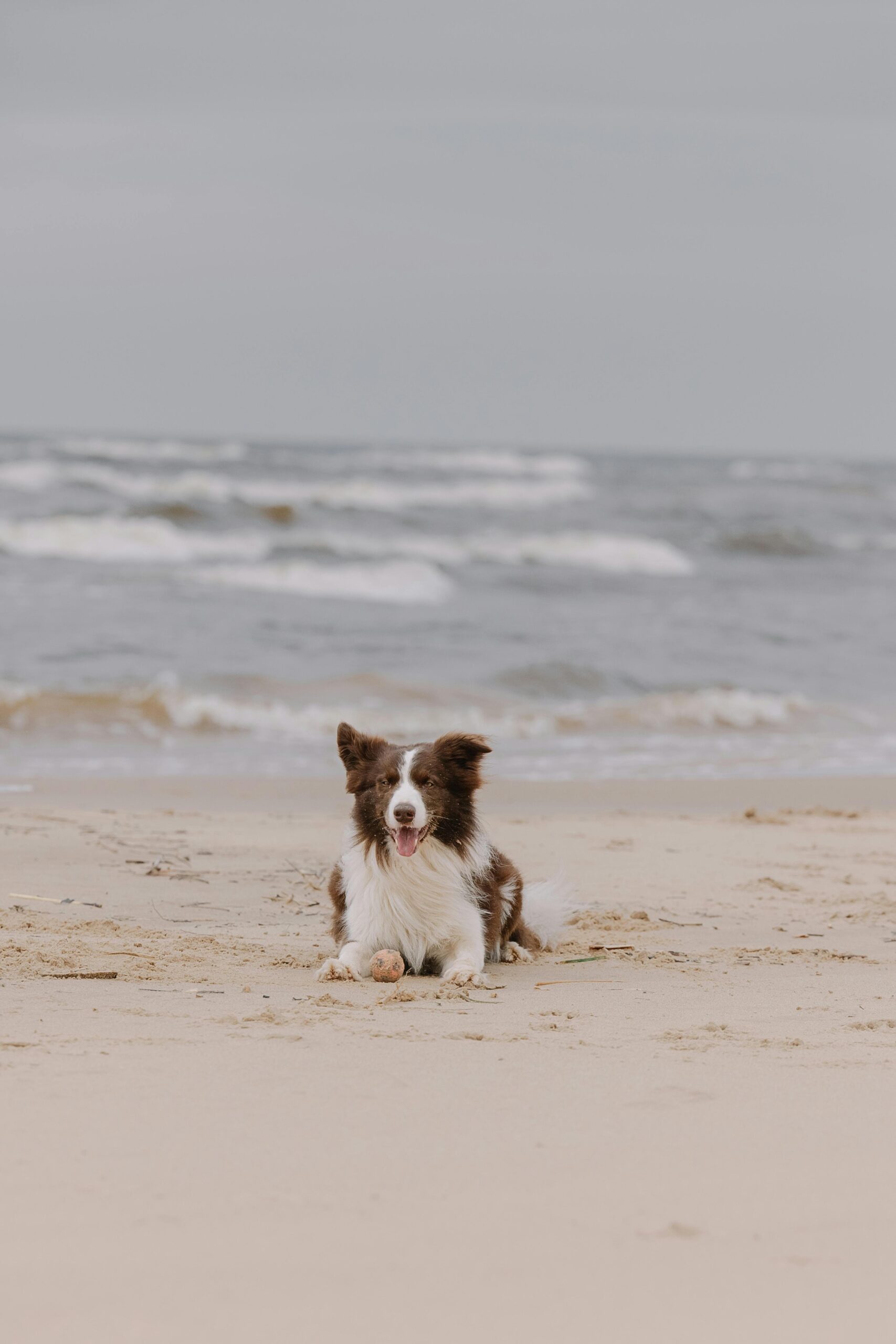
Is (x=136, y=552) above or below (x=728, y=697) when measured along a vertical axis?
above

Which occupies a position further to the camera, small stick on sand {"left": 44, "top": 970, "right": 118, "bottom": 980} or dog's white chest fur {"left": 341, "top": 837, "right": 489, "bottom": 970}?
dog's white chest fur {"left": 341, "top": 837, "right": 489, "bottom": 970}

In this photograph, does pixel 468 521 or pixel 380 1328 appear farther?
pixel 468 521

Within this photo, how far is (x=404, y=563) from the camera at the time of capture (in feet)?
83.4

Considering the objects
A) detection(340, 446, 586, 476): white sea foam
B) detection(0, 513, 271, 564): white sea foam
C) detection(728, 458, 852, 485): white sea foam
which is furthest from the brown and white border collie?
detection(728, 458, 852, 485): white sea foam

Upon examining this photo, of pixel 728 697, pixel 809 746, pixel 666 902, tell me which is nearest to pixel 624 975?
pixel 666 902

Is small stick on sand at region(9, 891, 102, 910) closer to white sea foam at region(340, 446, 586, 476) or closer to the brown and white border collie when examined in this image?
the brown and white border collie

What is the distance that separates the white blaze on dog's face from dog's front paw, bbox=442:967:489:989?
46 centimetres

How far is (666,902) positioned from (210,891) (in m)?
2.21

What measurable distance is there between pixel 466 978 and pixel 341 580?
1965 cm

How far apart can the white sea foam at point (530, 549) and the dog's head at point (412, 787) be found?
21739 millimetres

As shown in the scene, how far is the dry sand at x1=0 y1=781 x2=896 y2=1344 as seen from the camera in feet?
7.88

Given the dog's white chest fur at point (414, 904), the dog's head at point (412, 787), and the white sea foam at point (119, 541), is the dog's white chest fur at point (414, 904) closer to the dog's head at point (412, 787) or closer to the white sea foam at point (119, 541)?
the dog's head at point (412, 787)

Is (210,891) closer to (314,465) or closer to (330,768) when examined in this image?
(330,768)

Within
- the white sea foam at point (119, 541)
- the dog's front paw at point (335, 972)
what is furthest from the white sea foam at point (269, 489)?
the dog's front paw at point (335, 972)
